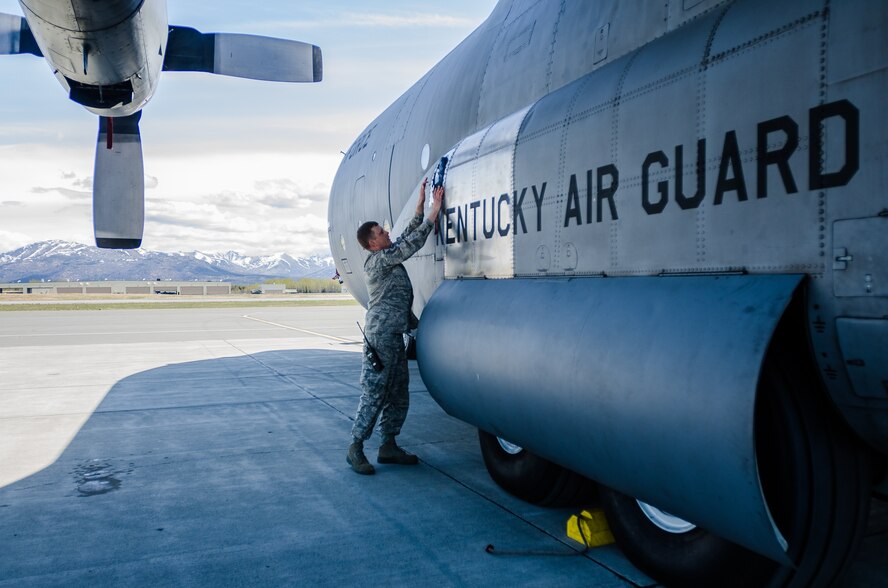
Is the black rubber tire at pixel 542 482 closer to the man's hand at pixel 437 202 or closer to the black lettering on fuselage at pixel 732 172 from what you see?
the man's hand at pixel 437 202

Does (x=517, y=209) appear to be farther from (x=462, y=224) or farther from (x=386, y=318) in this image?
(x=386, y=318)

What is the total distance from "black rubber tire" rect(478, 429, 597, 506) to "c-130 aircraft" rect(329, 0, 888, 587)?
2cm

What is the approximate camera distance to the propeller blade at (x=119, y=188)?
9539 mm

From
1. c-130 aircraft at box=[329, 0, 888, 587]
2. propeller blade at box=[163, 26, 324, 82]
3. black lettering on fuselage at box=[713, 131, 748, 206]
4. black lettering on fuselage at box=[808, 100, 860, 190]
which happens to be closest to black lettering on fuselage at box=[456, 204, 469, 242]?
c-130 aircraft at box=[329, 0, 888, 587]

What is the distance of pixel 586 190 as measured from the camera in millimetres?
4461

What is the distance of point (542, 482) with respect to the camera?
5105 millimetres

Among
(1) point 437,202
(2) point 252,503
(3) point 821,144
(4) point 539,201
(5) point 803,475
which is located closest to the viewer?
(3) point 821,144

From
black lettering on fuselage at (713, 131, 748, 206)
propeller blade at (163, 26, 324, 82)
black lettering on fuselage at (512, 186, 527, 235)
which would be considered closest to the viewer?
black lettering on fuselage at (713, 131, 748, 206)

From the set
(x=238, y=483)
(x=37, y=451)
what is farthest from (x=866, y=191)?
(x=37, y=451)

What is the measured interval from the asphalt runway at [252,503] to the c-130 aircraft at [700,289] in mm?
690

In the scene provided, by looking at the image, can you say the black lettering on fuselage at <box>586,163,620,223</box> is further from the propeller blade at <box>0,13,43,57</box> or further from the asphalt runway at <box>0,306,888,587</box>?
the propeller blade at <box>0,13,43,57</box>

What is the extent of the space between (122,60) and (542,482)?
5194mm

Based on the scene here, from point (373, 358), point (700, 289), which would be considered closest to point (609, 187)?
point (700, 289)

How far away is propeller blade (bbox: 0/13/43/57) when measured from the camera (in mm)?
8180
